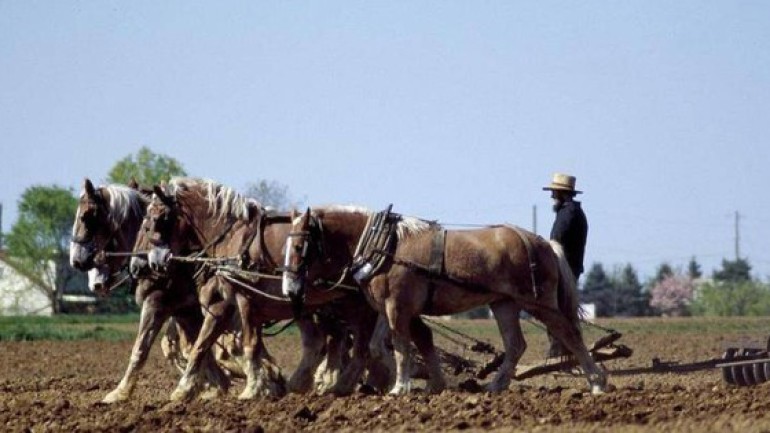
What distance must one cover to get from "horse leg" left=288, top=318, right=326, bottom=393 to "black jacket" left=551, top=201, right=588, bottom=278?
248 cm

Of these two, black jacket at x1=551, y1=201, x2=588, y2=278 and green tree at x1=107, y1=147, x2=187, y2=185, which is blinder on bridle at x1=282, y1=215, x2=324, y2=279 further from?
green tree at x1=107, y1=147, x2=187, y2=185

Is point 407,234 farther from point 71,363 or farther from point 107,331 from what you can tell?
point 107,331

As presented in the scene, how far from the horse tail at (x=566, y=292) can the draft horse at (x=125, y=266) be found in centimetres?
349

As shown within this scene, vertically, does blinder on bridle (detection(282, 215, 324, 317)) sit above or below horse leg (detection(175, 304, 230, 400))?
above

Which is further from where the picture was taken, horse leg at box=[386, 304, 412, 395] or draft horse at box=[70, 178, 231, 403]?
draft horse at box=[70, 178, 231, 403]

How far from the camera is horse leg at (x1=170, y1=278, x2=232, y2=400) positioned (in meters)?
14.8

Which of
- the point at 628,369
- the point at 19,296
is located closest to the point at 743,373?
the point at 628,369

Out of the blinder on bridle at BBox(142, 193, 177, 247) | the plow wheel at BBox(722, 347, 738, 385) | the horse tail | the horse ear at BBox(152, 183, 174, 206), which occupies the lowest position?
the plow wheel at BBox(722, 347, 738, 385)

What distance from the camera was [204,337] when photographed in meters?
14.9

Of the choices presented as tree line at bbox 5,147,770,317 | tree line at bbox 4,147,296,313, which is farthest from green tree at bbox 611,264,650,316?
tree line at bbox 4,147,296,313

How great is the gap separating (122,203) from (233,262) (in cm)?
179

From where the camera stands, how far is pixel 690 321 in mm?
49594

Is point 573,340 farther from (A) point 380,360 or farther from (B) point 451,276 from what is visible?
(A) point 380,360

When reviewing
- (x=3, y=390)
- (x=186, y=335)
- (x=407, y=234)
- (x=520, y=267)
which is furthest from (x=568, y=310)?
(x=3, y=390)
